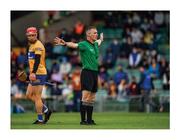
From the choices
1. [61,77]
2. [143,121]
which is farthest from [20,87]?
[143,121]

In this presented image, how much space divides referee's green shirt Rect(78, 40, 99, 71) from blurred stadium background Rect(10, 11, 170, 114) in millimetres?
10037

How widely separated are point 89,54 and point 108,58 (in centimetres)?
1592

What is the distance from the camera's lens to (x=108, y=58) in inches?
1406

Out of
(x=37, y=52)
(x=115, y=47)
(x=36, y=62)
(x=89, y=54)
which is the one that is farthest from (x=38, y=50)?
(x=115, y=47)

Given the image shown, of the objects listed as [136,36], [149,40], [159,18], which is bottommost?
[149,40]

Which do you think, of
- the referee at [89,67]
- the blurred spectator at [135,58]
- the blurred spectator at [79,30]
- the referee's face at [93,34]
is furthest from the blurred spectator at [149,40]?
the referee's face at [93,34]

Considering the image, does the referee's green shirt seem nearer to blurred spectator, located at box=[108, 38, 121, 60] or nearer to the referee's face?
the referee's face

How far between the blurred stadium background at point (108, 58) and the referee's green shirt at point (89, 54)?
10037 mm

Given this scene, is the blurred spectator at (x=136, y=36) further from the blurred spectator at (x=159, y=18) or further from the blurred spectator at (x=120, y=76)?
the blurred spectator at (x=120, y=76)

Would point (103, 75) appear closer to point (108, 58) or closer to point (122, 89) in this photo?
point (122, 89)

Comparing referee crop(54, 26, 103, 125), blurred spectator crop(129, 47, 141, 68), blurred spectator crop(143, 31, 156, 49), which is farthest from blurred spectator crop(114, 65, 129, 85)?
referee crop(54, 26, 103, 125)
